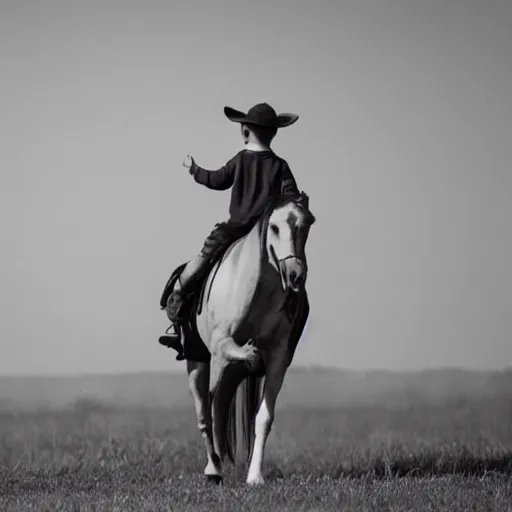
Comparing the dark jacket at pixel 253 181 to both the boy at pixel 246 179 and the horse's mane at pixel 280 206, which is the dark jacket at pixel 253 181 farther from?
the horse's mane at pixel 280 206

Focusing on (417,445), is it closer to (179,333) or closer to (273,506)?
(179,333)

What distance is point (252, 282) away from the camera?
9.35m

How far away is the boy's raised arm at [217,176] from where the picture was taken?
995 centimetres

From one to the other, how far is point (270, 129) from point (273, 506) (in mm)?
3400

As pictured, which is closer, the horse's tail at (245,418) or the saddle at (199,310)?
the saddle at (199,310)

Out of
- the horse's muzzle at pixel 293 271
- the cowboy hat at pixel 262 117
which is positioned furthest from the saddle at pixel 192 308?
the cowboy hat at pixel 262 117

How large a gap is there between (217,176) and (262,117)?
0.64 meters

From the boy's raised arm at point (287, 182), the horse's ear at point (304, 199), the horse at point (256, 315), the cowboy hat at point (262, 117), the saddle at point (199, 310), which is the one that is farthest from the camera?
the cowboy hat at point (262, 117)

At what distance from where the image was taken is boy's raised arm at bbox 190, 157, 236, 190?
9945 mm

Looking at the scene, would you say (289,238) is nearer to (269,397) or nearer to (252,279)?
(252,279)

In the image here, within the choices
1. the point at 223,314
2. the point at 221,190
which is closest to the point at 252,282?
the point at 223,314

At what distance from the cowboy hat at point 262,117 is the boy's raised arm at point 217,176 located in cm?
37

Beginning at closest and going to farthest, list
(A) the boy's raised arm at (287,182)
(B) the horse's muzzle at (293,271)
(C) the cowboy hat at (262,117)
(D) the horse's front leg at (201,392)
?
(B) the horse's muzzle at (293,271), (A) the boy's raised arm at (287,182), (C) the cowboy hat at (262,117), (D) the horse's front leg at (201,392)

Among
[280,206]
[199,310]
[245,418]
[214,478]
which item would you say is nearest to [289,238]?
[280,206]
